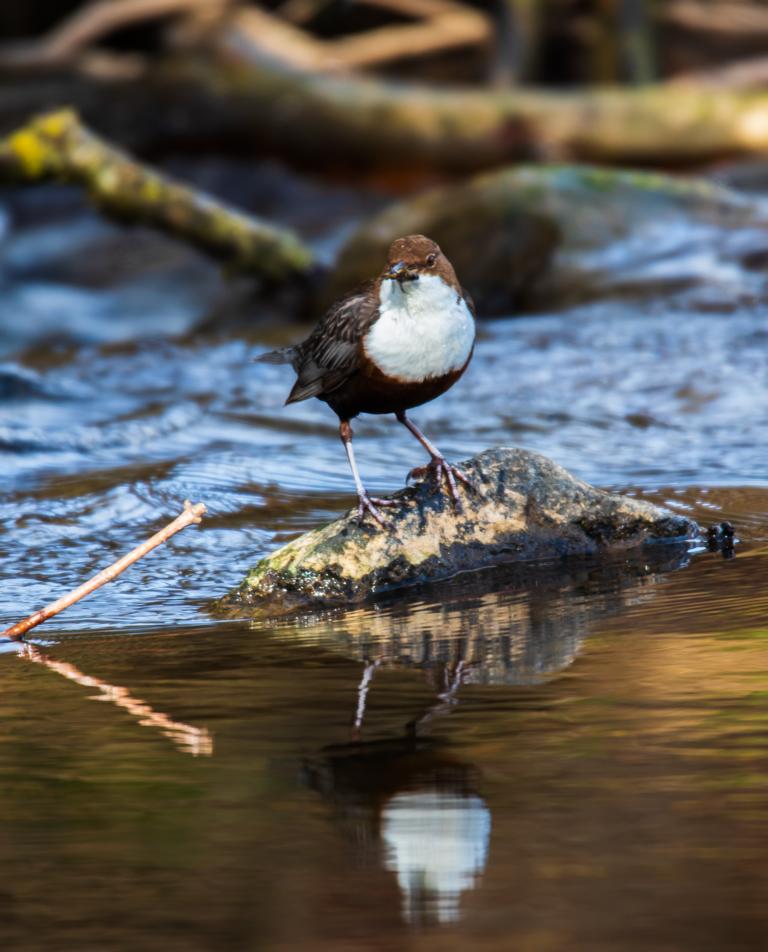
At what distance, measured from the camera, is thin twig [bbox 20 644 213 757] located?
9.34ft

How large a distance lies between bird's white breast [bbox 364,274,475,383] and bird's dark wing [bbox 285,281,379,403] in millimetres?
67

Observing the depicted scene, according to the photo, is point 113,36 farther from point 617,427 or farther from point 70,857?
point 70,857

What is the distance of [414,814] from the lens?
2.42 m

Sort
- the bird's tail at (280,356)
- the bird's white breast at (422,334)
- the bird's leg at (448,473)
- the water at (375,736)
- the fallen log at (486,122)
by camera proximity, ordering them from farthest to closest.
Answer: the fallen log at (486,122)
the bird's tail at (280,356)
the bird's leg at (448,473)
the bird's white breast at (422,334)
the water at (375,736)

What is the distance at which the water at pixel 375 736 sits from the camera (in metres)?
2.08

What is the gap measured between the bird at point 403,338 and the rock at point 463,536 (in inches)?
2.5

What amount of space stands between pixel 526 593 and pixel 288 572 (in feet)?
2.14

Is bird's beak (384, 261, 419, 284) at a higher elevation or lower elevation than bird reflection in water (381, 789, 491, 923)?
higher

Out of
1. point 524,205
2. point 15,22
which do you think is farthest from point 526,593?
point 15,22

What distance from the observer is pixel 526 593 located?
13.1ft

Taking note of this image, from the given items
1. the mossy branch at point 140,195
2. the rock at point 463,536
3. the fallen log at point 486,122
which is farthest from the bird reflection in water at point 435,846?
the fallen log at point 486,122

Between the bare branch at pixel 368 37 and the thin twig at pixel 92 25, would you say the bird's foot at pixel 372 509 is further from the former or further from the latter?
the thin twig at pixel 92 25

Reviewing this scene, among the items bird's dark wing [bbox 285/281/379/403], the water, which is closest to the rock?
the water

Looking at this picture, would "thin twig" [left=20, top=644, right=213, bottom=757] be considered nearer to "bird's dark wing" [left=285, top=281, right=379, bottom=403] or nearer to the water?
the water
